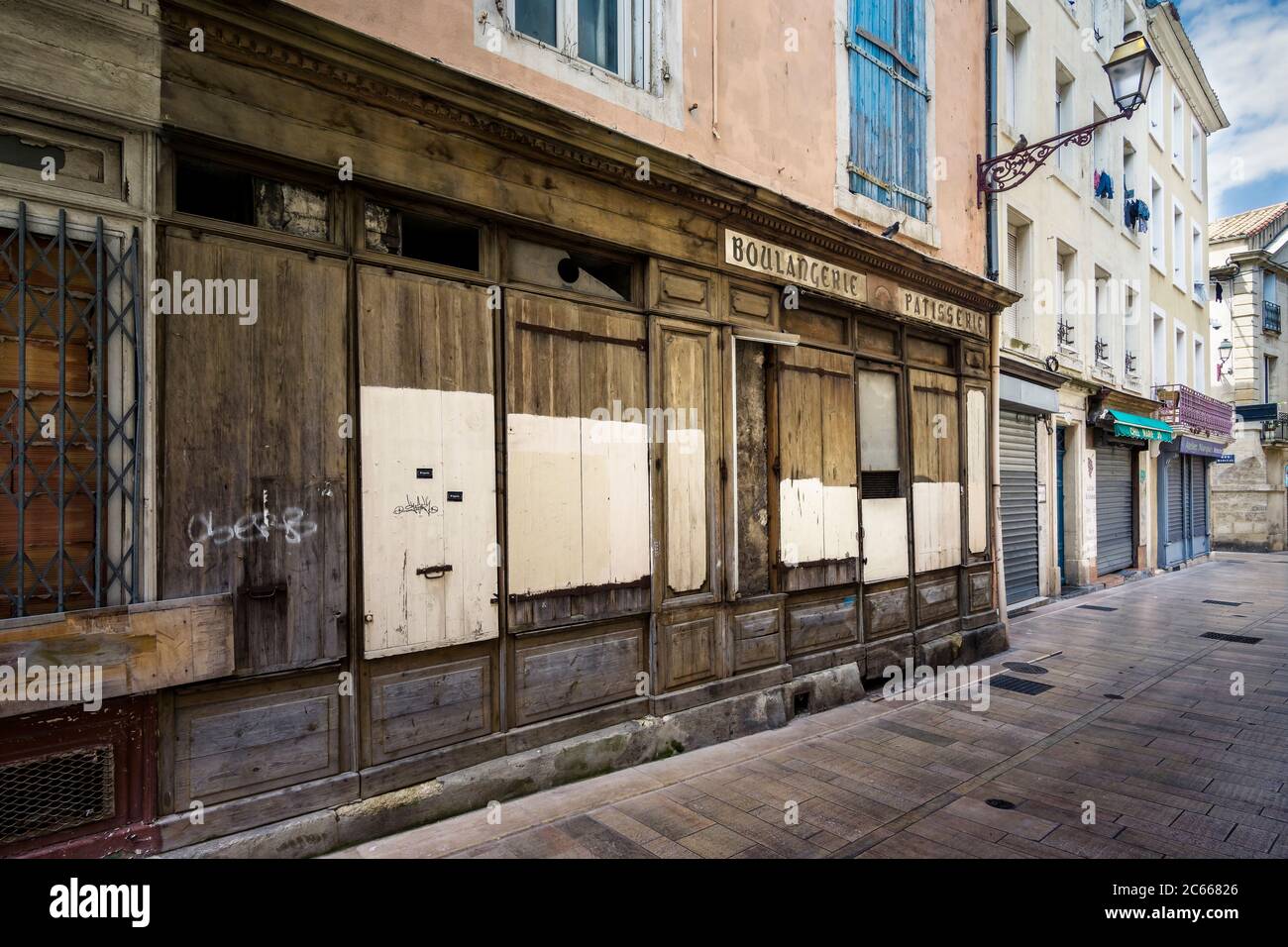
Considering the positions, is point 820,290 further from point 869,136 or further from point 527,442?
point 527,442

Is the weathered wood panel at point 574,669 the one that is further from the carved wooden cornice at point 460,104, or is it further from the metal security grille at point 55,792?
the carved wooden cornice at point 460,104

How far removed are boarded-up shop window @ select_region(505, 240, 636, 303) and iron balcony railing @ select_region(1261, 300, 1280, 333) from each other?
3240cm

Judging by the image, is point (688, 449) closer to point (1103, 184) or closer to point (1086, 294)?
point (1086, 294)

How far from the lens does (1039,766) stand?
17.7 feet

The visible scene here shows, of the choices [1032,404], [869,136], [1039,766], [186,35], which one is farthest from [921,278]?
[186,35]

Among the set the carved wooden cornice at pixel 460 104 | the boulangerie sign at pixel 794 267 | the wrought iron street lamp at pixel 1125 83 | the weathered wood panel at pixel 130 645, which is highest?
the wrought iron street lamp at pixel 1125 83

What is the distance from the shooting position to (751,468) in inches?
261

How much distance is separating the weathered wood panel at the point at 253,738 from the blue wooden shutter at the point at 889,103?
277 inches

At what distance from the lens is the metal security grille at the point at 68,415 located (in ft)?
10.6

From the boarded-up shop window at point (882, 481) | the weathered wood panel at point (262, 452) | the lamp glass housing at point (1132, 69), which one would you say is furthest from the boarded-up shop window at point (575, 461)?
the lamp glass housing at point (1132, 69)

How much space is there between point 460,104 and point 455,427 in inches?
78.2

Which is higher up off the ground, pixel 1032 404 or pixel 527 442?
pixel 1032 404

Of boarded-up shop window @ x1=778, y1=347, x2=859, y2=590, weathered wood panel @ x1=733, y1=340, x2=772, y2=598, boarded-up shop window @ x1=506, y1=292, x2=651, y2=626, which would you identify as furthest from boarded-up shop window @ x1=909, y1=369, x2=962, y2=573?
boarded-up shop window @ x1=506, y1=292, x2=651, y2=626

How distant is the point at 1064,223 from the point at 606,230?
11831 mm
